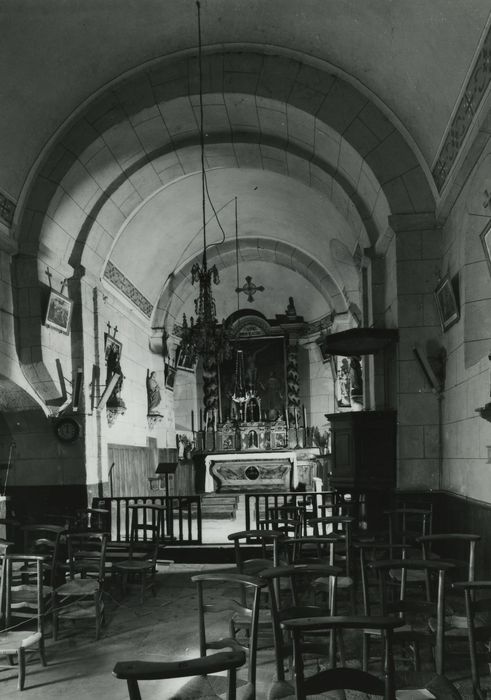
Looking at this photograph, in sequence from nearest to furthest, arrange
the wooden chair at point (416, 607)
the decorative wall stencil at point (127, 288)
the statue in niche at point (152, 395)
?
the wooden chair at point (416, 607) → the decorative wall stencil at point (127, 288) → the statue in niche at point (152, 395)

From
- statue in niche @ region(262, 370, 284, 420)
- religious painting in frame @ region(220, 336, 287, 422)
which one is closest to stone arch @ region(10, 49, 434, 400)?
religious painting in frame @ region(220, 336, 287, 422)

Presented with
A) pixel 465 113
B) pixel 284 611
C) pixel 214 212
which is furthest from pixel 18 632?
pixel 214 212

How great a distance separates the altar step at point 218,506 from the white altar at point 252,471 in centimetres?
48

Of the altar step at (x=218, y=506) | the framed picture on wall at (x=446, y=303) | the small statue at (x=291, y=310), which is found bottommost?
the altar step at (x=218, y=506)

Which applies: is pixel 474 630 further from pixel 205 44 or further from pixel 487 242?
pixel 205 44

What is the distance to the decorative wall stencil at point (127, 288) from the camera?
11.2 meters

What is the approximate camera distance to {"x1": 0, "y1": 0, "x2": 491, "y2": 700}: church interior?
6.21m

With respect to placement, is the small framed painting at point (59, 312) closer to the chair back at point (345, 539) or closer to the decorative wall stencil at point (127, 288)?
the decorative wall stencil at point (127, 288)

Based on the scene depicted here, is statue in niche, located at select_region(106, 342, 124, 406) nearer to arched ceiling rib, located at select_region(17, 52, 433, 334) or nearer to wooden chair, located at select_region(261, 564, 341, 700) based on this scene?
arched ceiling rib, located at select_region(17, 52, 433, 334)

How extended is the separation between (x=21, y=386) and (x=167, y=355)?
5955mm

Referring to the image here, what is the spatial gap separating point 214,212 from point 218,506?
5408mm

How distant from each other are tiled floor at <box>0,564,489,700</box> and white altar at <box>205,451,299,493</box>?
22.4 feet

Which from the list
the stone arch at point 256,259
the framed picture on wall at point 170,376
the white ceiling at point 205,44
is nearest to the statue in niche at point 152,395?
the framed picture on wall at point 170,376

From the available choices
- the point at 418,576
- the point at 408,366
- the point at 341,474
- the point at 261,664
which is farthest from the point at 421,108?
the point at 261,664
